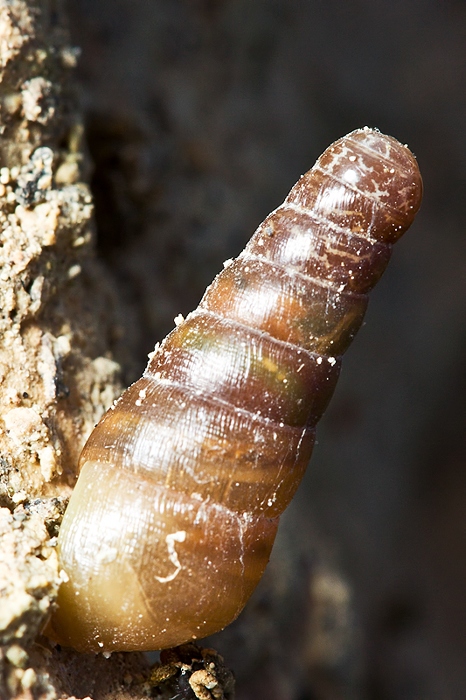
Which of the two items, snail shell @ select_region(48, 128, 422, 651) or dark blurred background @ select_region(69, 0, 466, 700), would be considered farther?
→ dark blurred background @ select_region(69, 0, 466, 700)

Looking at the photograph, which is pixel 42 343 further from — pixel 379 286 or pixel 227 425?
pixel 379 286

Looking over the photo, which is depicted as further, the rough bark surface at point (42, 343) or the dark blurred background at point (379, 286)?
the dark blurred background at point (379, 286)

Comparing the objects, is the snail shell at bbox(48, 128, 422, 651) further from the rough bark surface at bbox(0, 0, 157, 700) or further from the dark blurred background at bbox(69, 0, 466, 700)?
the dark blurred background at bbox(69, 0, 466, 700)

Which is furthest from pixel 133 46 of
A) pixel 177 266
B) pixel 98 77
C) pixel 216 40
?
pixel 177 266

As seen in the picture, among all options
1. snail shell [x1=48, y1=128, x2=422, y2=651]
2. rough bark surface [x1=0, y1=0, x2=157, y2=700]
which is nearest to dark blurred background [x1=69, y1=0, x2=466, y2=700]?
rough bark surface [x1=0, y1=0, x2=157, y2=700]

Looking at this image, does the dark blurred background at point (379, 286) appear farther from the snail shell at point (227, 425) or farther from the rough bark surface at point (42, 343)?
the snail shell at point (227, 425)

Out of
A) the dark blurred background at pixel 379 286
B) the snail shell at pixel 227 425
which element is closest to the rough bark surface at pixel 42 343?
the snail shell at pixel 227 425
